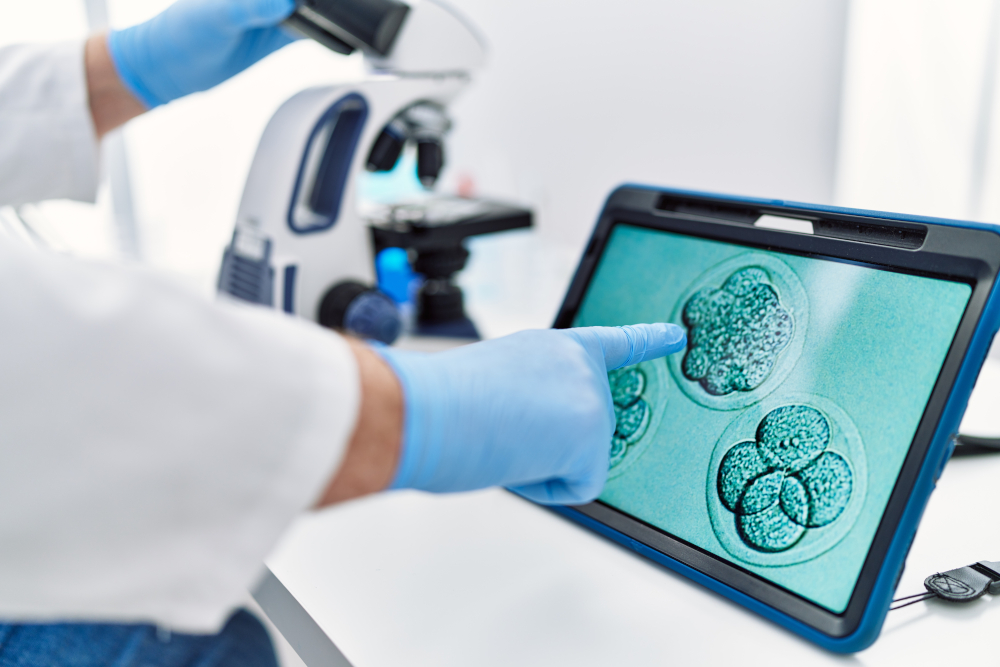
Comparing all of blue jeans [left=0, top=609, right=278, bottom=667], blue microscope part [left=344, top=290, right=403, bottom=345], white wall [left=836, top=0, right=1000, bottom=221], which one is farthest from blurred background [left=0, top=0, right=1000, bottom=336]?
blue jeans [left=0, top=609, right=278, bottom=667]

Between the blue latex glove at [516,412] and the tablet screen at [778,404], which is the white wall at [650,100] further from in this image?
the blue latex glove at [516,412]

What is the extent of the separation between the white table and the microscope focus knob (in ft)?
1.39

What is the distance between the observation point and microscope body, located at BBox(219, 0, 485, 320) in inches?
44.2

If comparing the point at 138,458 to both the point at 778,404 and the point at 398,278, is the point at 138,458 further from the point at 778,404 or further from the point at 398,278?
the point at 398,278

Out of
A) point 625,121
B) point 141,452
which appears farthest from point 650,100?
point 141,452

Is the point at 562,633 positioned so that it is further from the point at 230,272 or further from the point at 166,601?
the point at 230,272

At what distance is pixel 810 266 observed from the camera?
653 mm

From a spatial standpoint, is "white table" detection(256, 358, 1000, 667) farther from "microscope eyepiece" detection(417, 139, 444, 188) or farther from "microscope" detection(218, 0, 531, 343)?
"microscope eyepiece" detection(417, 139, 444, 188)

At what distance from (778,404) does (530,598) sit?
0.28 metres

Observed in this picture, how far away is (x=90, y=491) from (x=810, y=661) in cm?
52

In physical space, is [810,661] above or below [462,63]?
below

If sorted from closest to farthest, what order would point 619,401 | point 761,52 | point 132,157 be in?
point 619,401, point 761,52, point 132,157

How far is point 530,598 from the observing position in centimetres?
63

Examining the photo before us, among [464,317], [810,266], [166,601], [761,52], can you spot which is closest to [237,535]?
[166,601]
